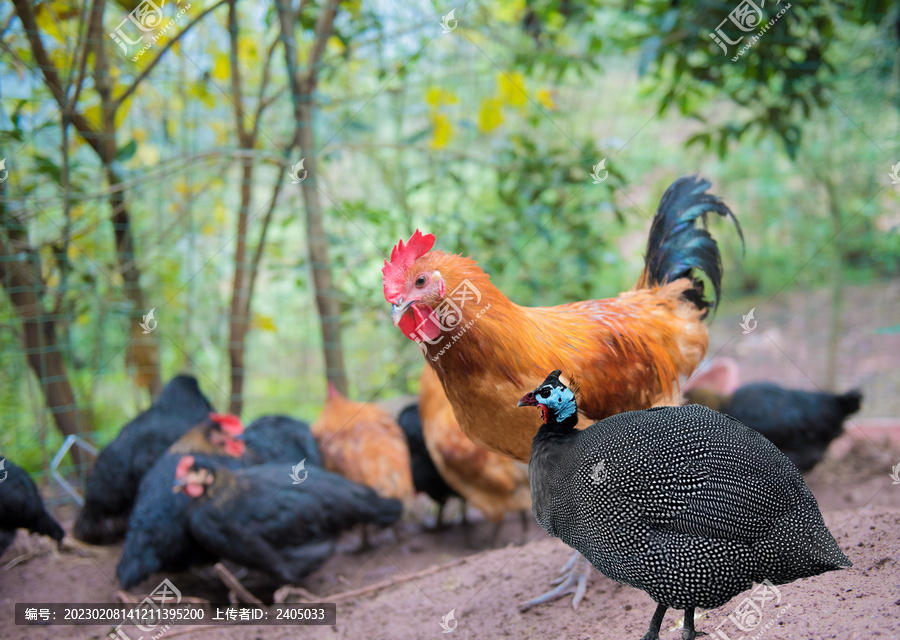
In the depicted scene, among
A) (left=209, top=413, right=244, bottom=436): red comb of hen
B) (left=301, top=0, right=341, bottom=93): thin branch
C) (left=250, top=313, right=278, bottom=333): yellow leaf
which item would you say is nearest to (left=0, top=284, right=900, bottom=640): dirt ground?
(left=209, top=413, right=244, bottom=436): red comb of hen

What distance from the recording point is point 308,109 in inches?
182

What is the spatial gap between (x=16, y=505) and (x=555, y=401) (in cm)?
309

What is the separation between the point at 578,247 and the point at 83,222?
13.8 ft

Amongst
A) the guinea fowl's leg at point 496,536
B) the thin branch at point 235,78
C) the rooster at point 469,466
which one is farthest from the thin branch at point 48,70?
the guinea fowl's leg at point 496,536

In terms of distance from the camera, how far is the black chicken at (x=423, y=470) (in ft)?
14.9

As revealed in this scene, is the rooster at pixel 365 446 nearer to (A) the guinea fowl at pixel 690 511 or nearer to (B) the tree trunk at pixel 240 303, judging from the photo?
(B) the tree trunk at pixel 240 303

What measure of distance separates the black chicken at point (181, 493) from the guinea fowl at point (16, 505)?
1.66ft

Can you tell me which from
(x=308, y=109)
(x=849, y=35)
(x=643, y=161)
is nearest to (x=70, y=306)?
(x=308, y=109)

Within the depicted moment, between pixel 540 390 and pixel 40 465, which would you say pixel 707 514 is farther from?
pixel 40 465

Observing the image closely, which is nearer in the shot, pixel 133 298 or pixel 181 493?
pixel 181 493

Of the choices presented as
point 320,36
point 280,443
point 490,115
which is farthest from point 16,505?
point 490,115

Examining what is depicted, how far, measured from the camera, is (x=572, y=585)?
2.88 m

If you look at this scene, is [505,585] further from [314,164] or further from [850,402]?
[314,164]

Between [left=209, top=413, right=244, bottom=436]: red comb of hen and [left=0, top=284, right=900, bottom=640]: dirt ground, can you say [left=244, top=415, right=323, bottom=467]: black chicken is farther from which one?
[left=0, top=284, right=900, bottom=640]: dirt ground
